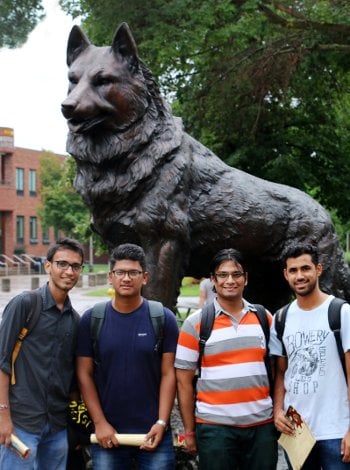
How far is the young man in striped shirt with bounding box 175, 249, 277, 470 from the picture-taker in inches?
137

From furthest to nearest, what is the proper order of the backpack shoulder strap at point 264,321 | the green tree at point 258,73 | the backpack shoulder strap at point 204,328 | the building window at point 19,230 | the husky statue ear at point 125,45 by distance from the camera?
the building window at point 19,230, the green tree at point 258,73, the husky statue ear at point 125,45, the backpack shoulder strap at point 264,321, the backpack shoulder strap at point 204,328

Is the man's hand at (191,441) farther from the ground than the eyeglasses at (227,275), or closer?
closer

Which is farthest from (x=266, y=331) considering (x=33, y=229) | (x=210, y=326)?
(x=33, y=229)

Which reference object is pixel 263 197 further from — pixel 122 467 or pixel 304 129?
pixel 304 129

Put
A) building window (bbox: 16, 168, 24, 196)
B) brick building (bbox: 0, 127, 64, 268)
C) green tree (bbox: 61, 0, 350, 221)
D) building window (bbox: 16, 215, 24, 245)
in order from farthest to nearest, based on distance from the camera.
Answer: building window (bbox: 16, 168, 24, 196)
building window (bbox: 16, 215, 24, 245)
brick building (bbox: 0, 127, 64, 268)
green tree (bbox: 61, 0, 350, 221)

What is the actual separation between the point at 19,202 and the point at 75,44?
52360 millimetres

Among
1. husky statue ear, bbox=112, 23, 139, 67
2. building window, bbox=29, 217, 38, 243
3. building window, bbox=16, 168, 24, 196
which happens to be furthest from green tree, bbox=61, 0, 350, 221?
building window, bbox=29, 217, 38, 243

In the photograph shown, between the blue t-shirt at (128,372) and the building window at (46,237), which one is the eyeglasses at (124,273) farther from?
the building window at (46,237)

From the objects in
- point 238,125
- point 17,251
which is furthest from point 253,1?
point 17,251

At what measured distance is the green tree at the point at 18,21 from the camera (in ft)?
39.6

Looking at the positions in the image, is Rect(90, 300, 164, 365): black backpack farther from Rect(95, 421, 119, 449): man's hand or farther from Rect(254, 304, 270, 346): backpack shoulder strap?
Rect(254, 304, 270, 346): backpack shoulder strap

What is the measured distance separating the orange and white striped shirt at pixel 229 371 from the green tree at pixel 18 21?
390 inches

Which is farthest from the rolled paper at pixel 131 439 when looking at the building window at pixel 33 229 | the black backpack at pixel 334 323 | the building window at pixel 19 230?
the building window at pixel 33 229

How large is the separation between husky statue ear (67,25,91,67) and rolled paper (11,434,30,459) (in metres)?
2.97
